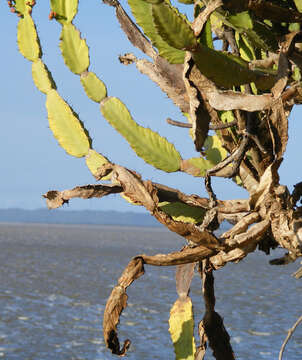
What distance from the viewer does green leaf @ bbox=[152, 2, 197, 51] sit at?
325 cm

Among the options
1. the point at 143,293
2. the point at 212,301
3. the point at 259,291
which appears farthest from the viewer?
the point at 259,291

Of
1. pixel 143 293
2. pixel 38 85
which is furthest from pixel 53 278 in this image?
pixel 38 85

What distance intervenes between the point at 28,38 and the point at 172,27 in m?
2.04

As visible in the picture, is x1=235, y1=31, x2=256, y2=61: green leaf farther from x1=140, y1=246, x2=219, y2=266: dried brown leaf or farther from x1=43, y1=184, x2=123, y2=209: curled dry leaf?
x1=140, y1=246, x2=219, y2=266: dried brown leaf

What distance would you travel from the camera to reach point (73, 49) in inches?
186

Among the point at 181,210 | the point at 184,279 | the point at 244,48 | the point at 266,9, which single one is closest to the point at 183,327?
the point at 184,279

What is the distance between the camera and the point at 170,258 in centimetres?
376

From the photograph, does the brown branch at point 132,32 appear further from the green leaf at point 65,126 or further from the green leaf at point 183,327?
the green leaf at point 183,327

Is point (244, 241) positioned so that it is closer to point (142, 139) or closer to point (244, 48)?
point (142, 139)

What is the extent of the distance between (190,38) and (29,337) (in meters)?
18.1

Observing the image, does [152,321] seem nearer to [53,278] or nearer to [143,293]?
[143,293]

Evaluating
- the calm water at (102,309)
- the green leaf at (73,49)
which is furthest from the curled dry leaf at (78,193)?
the calm water at (102,309)

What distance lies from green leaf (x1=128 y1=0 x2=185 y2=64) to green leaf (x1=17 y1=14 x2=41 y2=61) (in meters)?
1.33

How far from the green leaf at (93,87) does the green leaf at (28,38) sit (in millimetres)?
502
